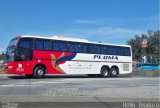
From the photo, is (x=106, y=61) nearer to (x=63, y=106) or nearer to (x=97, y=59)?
(x=97, y=59)

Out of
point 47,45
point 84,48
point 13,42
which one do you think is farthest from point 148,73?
point 13,42

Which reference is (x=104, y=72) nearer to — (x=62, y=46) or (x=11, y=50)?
(x=62, y=46)

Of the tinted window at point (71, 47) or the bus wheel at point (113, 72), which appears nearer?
the tinted window at point (71, 47)

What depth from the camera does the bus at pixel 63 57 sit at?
30391 millimetres

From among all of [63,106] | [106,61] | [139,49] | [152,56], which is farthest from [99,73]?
[139,49]

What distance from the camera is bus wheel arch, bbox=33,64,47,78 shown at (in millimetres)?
31109

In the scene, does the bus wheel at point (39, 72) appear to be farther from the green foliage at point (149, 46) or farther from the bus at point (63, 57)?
the green foliage at point (149, 46)

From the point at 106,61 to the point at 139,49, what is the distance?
75933 mm

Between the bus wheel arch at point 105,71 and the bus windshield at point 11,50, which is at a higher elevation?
the bus windshield at point 11,50

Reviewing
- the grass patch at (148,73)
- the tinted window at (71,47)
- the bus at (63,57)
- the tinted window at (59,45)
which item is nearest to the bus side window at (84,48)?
the bus at (63,57)

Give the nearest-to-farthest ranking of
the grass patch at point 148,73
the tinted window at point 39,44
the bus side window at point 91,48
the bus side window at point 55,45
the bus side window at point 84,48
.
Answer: the tinted window at point 39,44 → the bus side window at point 55,45 → the bus side window at point 84,48 → the bus side window at point 91,48 → the grass patch at point 148,73

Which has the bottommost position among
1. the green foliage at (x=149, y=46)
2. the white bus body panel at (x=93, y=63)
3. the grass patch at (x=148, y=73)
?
the grass patch at (x=148, y=73)

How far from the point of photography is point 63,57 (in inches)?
1293

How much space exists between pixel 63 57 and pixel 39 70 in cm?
257
